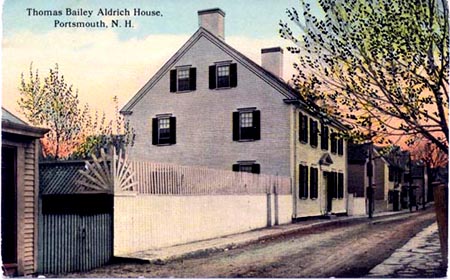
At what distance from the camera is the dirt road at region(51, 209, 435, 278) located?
12867 millimetres

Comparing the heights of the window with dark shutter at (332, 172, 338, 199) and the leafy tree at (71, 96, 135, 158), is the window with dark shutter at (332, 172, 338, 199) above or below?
below

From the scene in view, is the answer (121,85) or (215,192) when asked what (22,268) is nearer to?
(121,85)

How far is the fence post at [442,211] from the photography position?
12.4 metres

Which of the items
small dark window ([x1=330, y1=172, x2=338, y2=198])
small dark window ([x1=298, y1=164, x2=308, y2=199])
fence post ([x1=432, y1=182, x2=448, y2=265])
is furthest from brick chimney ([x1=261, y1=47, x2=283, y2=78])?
small dark window ([x1=330, y1=172, x2=338, y2=198])

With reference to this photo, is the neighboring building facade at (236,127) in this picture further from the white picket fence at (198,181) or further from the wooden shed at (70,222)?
the wooden shed at (70,222)

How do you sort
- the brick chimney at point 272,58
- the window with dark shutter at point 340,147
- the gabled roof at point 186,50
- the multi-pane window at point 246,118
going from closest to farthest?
the brick chimney at point 272,58, the gabled roof at point 186,50, the window with dark shutter at point 340,147, the multi-pane window at point 246,118

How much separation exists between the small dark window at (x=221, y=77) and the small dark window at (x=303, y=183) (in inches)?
107

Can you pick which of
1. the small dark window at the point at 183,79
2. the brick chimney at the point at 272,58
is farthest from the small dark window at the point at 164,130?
the brick chimney at the point at 272,58

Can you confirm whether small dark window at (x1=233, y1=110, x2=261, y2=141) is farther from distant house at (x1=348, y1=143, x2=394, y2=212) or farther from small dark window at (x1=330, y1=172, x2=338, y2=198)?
small dark window at (x1=330, y1=172, x2=338, y2=198)

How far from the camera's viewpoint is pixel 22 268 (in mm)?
12406

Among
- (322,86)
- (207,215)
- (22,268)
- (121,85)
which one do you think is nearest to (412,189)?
(207,215)

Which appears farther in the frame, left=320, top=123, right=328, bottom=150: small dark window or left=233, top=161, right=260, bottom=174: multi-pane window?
left=233, top=161, right=260, bottom=174: multi-pane window

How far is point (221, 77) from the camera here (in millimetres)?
19078

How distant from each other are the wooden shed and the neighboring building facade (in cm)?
194
